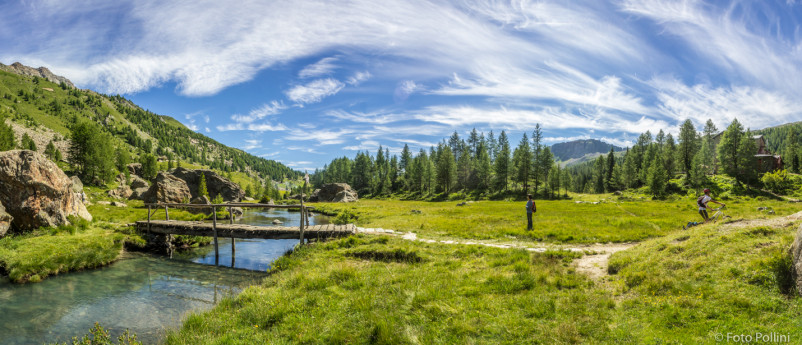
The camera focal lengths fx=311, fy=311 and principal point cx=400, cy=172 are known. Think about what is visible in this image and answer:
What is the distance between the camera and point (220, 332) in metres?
8.91

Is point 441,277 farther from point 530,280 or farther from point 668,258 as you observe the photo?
point 668,258

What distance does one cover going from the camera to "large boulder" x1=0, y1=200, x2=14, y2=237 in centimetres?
1906

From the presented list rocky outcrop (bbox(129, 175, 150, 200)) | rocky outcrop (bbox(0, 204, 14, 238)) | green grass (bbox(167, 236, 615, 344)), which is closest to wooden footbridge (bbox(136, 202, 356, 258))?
green grass (bbox(167, 236, 615, 344))

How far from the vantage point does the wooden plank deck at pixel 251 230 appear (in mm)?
21125

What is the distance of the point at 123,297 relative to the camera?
47.5 ft

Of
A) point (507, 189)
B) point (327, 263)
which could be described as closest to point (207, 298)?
point (327, 263)

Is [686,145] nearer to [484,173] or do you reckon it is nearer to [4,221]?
[484,173]

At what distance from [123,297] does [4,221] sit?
13.0m

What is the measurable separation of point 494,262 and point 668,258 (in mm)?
5974

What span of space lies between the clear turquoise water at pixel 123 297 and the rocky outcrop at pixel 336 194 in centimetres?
7093

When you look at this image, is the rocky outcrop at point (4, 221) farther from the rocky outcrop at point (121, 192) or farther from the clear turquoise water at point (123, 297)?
the rocky outcrop at point (121, 192)

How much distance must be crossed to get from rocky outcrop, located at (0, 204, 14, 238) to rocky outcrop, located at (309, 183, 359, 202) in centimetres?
7164

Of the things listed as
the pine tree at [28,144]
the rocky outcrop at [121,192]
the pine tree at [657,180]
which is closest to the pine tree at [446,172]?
the pine tree at [657,180]

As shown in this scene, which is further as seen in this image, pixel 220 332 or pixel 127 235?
pixel 127 235
